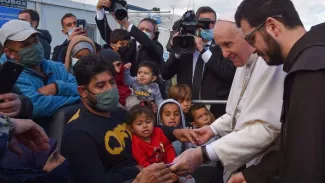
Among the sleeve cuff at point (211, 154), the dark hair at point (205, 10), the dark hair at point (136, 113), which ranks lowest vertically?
the sleeve cuff at point (211, 154)

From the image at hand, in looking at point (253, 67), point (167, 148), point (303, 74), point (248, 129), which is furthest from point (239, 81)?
point (303, 74)

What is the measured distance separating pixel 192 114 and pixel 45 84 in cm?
166

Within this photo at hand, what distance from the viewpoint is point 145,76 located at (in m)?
4.89

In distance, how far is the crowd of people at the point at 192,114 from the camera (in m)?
1.77

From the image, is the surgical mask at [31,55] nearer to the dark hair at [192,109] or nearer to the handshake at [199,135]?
the handshake at [199,135]

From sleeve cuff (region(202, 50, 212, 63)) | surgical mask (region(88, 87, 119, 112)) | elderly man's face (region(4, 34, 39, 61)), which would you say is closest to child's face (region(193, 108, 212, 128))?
sleeve cuff (region(202, 50, 212, 63))

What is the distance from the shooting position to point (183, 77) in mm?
4887

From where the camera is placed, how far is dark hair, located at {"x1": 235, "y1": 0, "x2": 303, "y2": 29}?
203 centimetres

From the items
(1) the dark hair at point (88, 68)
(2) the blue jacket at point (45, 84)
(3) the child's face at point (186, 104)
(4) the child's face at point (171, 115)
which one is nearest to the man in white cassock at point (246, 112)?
(1) the dark hair at point (88, 68)

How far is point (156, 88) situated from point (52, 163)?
2.93m

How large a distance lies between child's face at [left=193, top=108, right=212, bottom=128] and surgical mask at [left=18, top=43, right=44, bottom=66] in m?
1.76

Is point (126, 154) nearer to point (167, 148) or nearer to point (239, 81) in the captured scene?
point (167, 148)

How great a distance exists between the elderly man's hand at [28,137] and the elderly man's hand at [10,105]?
36 cm

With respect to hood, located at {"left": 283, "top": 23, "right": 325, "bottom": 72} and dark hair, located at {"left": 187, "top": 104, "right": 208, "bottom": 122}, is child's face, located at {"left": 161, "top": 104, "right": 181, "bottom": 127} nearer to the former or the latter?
dark hair, located at {"left": 187, "top": 104, "right": 208, "bottom": 122}
